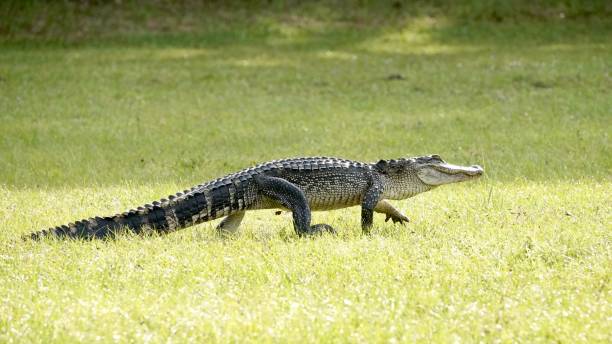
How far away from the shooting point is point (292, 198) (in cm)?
826

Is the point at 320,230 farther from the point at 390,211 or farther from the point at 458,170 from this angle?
the point at 458,170

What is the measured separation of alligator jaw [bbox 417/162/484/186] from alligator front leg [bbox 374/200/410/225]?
44 centimetres

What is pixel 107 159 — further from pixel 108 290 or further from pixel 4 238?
pixel 108 290

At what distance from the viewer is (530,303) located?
6.02 meters

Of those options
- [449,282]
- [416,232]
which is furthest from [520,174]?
[449,282]

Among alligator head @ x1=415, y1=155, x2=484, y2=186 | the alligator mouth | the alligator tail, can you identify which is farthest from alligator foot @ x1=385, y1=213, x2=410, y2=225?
the alligator tail

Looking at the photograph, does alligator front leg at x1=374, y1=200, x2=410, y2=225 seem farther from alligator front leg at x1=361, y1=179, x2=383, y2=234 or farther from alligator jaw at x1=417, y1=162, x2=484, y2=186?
alligator jaw at x1=417, y1=162, x2=484, y2=186

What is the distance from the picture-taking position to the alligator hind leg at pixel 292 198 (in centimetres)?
819

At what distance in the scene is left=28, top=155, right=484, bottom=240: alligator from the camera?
8.09m

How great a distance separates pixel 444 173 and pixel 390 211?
0.70 metres

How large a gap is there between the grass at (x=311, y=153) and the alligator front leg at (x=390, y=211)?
134 millimetres

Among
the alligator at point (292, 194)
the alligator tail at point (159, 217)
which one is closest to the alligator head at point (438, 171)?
the alligator at point (292, 194)

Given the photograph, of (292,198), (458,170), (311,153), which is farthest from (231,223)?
(311,153)

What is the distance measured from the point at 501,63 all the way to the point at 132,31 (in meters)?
10.7
